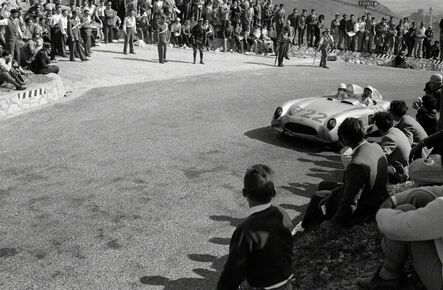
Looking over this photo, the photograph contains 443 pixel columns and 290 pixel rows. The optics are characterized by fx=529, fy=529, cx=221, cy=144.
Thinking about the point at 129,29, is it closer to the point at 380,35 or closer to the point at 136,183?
the point at 380,35

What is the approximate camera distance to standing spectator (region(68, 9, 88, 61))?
18906 mm

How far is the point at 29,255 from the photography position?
6.05m

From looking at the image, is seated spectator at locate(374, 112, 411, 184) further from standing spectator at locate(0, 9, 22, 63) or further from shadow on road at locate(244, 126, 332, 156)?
standing spectator at locate(0, 9, 22, 63)

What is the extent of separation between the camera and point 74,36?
18.9 m

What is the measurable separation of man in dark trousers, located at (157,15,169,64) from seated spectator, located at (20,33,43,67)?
16.4ft

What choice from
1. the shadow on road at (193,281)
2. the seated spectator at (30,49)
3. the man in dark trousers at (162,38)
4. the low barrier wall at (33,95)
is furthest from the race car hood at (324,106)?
the man in dark trousers at (162,38)

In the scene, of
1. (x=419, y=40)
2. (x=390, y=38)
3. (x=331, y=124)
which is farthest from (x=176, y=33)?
(x=331, y=124)

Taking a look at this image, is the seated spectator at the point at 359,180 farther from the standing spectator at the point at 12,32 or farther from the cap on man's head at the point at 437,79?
the standing spectator at the point at 12,32

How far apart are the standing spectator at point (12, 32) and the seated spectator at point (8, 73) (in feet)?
7.34

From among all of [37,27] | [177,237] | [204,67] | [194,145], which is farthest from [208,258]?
[204,67]

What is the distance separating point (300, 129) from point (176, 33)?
48.9ft

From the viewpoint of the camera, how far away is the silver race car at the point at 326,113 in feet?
33.5

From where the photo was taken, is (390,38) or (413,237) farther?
(390,38)

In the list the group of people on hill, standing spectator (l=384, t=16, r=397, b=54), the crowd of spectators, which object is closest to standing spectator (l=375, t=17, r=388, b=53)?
the crowd of spectators
